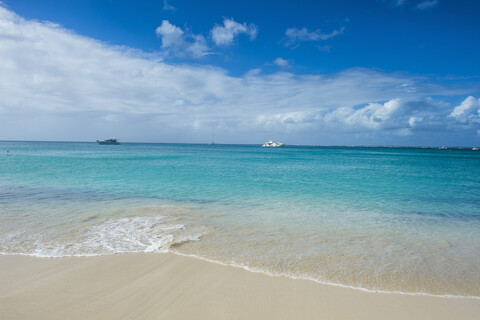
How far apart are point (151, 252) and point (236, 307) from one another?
10.5ft

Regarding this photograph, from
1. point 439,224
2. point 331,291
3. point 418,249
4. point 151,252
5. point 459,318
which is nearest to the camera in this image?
point 459,318

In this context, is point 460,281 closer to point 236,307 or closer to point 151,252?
point 236,307

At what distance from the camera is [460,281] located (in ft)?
18.6

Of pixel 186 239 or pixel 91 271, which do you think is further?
pixel 186 239

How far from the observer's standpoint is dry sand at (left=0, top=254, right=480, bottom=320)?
14.5 ft

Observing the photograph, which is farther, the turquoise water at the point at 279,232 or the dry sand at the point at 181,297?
the turquoise water at the point at 279,232

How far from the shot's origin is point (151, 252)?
22.4 feet

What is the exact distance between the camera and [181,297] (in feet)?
16.1

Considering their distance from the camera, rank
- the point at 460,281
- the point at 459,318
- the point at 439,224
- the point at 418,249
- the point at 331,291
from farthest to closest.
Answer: the point at 439,224, the point at 418,249, the point at 460,281, the point at 331,291, the point at 459,318

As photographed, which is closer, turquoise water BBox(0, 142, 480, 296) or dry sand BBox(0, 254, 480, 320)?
dry sand BBox(0, 254, 480, 320)

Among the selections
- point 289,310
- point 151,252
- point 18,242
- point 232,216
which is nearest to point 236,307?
point 289,310

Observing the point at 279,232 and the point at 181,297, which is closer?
the point at 181,297

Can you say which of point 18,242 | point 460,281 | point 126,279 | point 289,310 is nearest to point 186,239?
point 126,279

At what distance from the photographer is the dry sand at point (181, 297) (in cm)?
443
